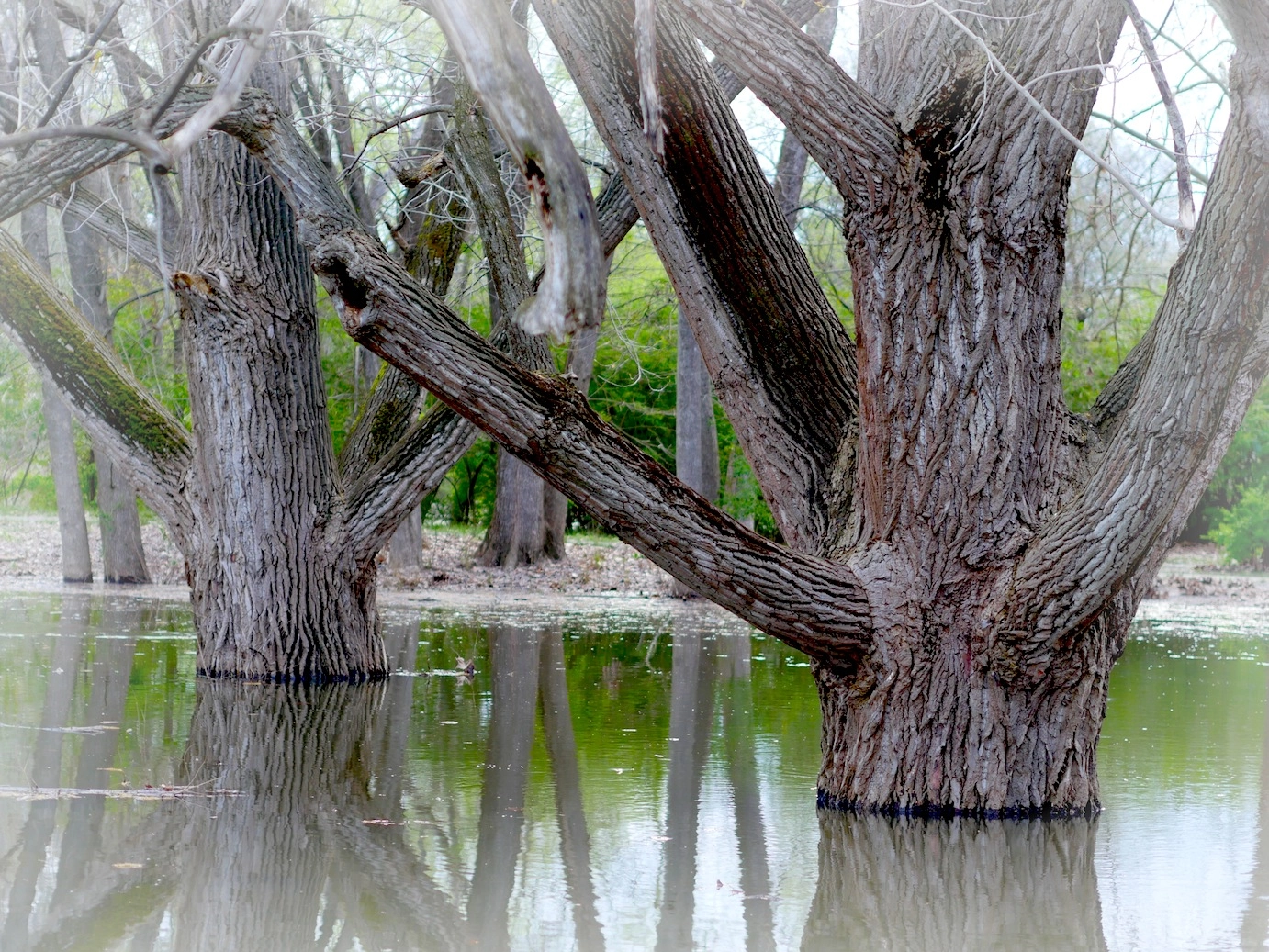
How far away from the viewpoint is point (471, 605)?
15.3m

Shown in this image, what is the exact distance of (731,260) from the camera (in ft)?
20.1

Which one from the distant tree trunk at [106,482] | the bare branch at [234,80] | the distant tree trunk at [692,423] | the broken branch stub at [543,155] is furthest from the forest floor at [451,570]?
the bare branch at [234,80]

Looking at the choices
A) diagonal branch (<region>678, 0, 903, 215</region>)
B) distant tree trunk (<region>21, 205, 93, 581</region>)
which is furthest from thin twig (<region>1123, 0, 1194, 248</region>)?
distant tree trunk (<region>21, 205, 93, 581</region>)

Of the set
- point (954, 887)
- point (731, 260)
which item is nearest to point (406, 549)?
point (731, 260)

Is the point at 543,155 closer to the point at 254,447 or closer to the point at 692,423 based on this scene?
the point at 254,447

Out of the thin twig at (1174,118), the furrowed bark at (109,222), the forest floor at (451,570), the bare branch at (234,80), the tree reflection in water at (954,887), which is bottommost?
the tree reflection in water at (954,887)

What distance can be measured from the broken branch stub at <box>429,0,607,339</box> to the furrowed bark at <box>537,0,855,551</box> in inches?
101

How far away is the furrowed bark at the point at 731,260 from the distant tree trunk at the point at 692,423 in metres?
10.8

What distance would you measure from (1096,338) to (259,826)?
827 inches

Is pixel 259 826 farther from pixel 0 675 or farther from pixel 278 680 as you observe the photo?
pixel 0 675

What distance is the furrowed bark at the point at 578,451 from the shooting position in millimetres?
5328

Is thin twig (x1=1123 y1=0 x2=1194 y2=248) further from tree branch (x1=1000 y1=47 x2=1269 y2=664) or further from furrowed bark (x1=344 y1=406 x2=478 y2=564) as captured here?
furrowed bark (x1=344 y1=406 x2=478 y2=564)

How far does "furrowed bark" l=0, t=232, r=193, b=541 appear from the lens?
8711mm

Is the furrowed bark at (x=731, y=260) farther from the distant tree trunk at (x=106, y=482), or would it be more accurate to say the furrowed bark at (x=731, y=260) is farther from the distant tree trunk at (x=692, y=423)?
the distant tree trunk at (x=692, y=423)
